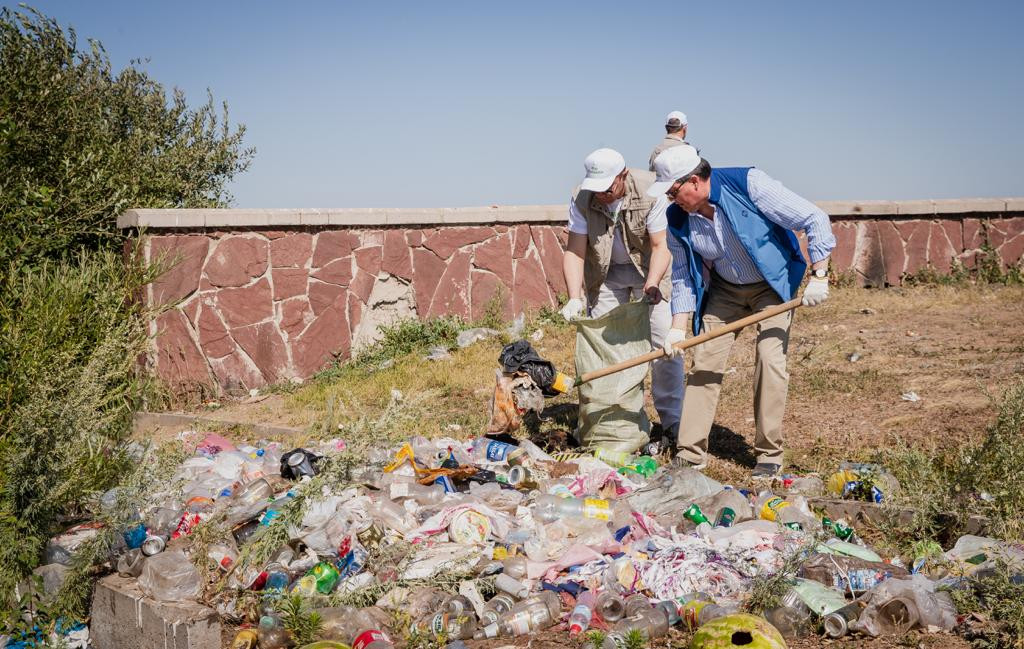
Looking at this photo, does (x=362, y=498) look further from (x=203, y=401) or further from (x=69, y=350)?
(x=203, y=401)

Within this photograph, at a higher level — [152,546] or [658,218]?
[658,218]

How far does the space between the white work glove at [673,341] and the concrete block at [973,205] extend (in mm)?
7199

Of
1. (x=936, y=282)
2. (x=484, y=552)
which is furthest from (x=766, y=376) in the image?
(x=936, y=282)

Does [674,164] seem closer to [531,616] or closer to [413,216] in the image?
[531,616]

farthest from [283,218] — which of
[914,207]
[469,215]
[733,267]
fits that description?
[914,207]

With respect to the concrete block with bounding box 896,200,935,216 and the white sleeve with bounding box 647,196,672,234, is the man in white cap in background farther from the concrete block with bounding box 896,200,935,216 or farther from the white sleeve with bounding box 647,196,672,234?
the concrete block with bounding box 896,200,935,216

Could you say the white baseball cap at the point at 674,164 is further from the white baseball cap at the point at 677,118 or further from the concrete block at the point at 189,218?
the concrete block at the point at 189,218

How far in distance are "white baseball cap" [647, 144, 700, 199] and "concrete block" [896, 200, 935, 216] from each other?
707 centimetres

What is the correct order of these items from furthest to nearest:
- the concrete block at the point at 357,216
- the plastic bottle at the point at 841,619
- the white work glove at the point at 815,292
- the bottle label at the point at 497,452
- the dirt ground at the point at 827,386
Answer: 1. the concrete block at the point at 357,216
2. the dirt ground at the point at 827,386
3. the bottle label at the point at 497,452
4. the white work glove at the point at 815,292
5. the plastic bottle at the point at 841,619

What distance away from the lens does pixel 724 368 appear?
215 inches

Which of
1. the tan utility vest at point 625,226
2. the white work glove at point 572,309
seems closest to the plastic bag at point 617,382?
the white work glove at point 572,309

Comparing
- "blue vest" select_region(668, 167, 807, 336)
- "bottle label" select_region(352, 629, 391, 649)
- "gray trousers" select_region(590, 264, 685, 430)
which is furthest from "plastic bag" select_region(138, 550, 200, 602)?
"blue vest" select_region(668, 167, 807, 336)

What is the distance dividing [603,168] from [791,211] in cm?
108

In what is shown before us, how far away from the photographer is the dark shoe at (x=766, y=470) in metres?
5.27
